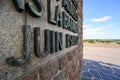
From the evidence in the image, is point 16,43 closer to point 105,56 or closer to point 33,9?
point 33,9

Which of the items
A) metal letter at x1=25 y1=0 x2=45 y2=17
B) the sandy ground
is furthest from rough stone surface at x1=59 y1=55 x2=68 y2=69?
the sandy ground

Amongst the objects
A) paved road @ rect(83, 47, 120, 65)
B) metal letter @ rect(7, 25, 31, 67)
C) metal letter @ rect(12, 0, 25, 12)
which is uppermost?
metal letter @ rect(12, 0, 25, 12)

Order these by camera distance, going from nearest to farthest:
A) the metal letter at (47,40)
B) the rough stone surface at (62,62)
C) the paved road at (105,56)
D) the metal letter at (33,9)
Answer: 1. the metal letter at (33,9)
2. the metal letter at (47,40)
3. the rough stone surface at (62,62)
4. the paved road at (105,56)

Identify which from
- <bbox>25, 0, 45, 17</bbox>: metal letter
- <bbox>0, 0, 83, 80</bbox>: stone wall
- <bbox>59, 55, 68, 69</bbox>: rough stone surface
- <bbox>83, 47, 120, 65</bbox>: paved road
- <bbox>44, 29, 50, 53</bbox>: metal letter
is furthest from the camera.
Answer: <bbox>83, 47, 120, 65</bbox>: paved road

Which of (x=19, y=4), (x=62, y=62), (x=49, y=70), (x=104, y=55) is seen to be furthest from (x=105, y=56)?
(x=19, y=4)

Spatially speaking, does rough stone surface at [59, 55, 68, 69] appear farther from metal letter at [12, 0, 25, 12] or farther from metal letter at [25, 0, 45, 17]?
metal letter at [12, 0, 25, 12]

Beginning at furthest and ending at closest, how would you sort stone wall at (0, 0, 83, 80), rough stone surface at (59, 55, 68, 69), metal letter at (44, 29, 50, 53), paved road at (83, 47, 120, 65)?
paved road at (83, 47, 120, 65) < rough stone surface at (59, 55, 68, 69) < metal letter at (44, 29, 50, 53) < stone wall at (0, 0, 83, 80)

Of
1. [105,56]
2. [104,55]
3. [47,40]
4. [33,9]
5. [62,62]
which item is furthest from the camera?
[104,55]

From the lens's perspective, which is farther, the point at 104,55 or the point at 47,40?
the point at 104,55

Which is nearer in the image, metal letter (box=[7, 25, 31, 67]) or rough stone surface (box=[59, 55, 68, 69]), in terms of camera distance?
metal letter (box=[7, 25, 31, 67])

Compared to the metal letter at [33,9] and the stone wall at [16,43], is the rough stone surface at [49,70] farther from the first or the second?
the metal letter at [33,9]

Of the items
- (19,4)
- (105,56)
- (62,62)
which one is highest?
(19,4)

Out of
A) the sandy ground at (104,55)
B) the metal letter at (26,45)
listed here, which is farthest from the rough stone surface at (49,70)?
the sandy ground at (104,55)

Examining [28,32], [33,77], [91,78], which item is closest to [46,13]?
[28,32]
